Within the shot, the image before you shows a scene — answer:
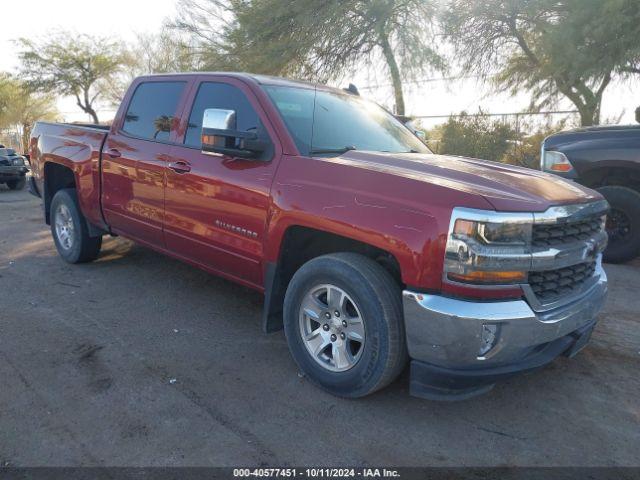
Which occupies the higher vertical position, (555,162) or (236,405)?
(555,162)

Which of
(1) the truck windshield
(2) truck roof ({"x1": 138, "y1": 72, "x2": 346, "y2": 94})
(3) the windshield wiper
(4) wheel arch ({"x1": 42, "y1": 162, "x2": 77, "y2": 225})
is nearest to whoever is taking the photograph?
(3) the windshield wiper

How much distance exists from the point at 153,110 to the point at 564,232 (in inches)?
136

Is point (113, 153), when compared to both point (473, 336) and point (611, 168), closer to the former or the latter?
point (473, 336)

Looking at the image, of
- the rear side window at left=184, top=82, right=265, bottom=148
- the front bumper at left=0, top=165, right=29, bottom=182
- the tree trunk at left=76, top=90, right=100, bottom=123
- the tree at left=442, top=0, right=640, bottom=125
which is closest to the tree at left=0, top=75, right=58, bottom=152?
the tree trunk at left=76, top=90, right=100, bottom=123

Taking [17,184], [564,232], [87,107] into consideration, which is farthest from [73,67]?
[564,232]

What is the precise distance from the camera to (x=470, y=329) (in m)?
2.54

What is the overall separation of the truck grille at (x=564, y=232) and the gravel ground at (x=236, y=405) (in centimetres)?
102

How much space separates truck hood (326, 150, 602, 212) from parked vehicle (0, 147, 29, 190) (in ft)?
45.2

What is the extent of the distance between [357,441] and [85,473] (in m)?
1.32

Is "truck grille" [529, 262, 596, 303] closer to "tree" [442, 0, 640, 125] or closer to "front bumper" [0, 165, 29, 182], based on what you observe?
"tree" [442, 0, 640, 125]

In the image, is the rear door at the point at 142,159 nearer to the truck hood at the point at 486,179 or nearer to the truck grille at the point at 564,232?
the truck hood at the point at 486,179

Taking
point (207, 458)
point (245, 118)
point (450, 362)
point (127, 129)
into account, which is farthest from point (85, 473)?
point (127, 129)

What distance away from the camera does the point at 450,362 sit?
2633 millimetres

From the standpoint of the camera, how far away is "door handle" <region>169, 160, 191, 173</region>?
13.0 feet
